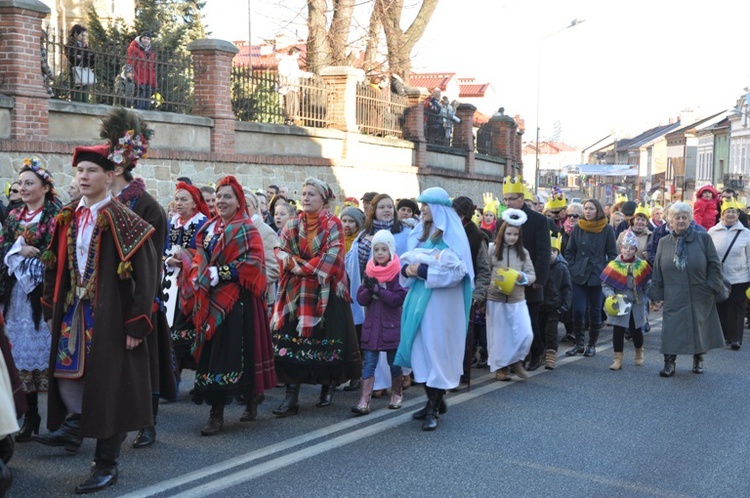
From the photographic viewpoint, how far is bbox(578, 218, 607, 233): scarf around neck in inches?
496

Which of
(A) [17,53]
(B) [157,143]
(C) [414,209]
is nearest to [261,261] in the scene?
(C) [414,209]

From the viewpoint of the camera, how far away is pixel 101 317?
6082 millimetres

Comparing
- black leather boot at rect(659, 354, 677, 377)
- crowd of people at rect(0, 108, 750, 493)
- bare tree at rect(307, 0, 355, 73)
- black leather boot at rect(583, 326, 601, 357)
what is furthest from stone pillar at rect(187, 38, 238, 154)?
black leather boot at rect(659, 354, 677, 377)

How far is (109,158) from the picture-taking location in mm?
6262

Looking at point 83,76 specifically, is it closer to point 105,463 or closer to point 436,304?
point 436,304

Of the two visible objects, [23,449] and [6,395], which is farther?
[23,449]

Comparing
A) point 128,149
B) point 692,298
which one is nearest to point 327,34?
point 692,298

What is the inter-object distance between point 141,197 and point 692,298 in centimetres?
654

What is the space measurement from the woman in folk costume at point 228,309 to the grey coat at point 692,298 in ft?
16.6

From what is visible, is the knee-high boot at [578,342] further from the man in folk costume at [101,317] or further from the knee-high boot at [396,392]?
the man in folk costume at [101,317]

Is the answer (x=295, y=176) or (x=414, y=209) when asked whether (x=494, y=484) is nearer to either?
(x=414, y=209)

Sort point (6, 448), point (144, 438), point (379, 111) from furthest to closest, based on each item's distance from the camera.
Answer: point (379, 111) < point (144, 438) < point (6, 448)

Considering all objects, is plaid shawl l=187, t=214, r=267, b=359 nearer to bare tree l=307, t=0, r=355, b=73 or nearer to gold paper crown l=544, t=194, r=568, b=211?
gold paper crown l=544, t=194, r=568, b=211

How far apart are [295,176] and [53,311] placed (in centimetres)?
1387
